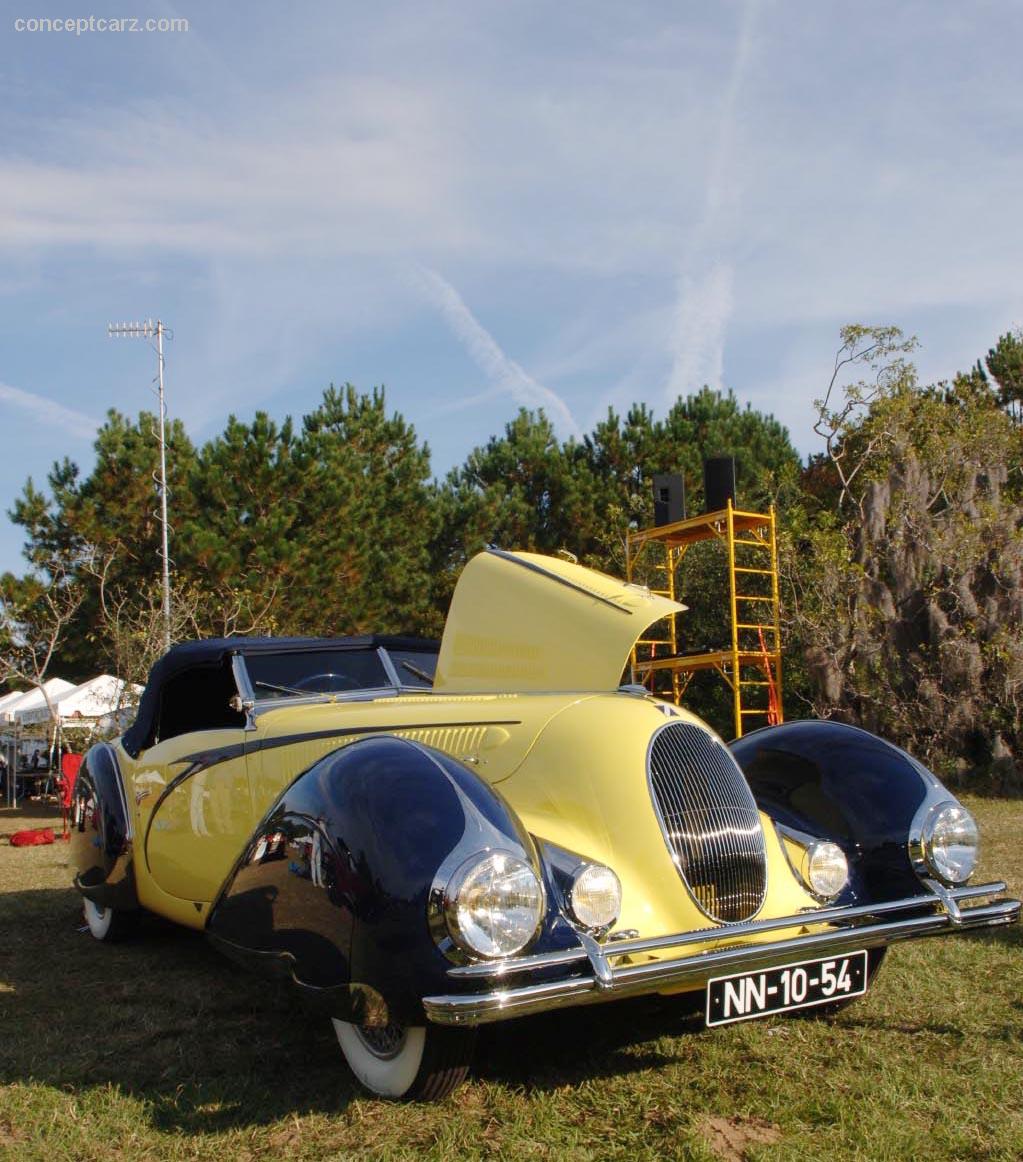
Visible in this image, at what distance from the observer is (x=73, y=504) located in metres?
23.9

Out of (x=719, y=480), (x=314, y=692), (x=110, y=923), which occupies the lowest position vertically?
Answer: (x=110, y=923)

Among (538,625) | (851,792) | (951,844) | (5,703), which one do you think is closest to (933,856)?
(951,844)

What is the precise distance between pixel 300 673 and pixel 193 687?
2.44 feet

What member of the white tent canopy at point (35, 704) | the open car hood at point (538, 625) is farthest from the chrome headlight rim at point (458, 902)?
the white tent canopy at point (35, 704)

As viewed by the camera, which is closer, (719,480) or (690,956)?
(690,956)

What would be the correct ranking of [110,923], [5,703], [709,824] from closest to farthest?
[709,824], [110,923], [5,703]

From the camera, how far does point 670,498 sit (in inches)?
679

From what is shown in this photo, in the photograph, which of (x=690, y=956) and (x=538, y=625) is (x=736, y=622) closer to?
(x=538, y=625)

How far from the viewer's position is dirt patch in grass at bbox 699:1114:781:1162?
116 inches

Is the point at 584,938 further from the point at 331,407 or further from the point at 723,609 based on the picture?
the point at 331,407

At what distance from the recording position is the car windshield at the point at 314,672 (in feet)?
16.8

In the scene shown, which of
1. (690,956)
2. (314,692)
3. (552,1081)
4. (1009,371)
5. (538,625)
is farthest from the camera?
(1009,371)

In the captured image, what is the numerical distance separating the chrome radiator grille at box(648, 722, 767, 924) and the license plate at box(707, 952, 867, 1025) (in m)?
0.30

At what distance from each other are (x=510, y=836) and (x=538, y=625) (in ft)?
5.77
